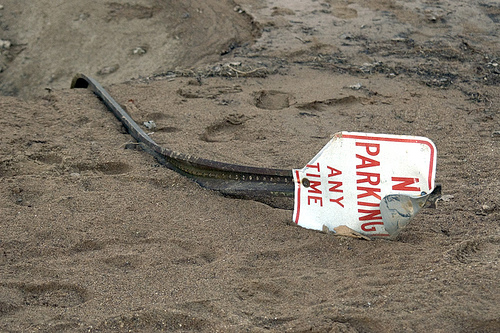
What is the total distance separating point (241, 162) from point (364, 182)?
119cm

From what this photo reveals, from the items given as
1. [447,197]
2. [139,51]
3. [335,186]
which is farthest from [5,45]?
[447,197]

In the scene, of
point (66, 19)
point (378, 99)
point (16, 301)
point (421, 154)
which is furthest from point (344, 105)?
point (66, 19)

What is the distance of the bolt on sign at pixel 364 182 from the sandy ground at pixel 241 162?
11 cm

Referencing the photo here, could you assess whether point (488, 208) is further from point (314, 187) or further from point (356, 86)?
point (356, 86)

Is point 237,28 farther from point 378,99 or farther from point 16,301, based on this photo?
point 16,301

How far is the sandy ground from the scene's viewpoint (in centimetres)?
248

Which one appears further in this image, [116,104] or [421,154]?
[116,104]

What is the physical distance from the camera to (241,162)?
12.8ft

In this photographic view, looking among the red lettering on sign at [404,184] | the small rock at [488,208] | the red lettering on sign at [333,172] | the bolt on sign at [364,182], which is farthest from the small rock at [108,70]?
the small rock at [488,208]

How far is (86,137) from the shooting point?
436 cm

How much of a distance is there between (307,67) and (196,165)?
265cm

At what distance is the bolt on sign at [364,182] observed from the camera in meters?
2.82

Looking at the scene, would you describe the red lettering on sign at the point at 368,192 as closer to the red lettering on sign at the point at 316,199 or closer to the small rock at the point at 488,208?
the red lettering on sign at the point at 316,199

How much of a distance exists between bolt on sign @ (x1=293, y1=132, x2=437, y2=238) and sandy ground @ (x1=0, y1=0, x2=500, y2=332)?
11 cm
